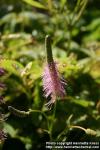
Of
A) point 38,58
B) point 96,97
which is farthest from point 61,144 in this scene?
point 38,58

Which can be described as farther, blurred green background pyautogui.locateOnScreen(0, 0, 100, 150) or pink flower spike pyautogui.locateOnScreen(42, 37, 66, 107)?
blurred green background pyautogui.locateOnScreen(0, 0, 100, 150)

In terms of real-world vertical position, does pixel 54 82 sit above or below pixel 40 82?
below

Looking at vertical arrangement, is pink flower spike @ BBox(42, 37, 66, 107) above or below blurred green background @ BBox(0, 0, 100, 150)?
below

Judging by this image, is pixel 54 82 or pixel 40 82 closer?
pixel 54 82

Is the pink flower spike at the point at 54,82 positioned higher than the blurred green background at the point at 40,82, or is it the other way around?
the blurred green background at the point at 40,82

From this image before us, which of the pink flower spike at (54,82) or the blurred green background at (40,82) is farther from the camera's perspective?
the blurred green background at (40,82)

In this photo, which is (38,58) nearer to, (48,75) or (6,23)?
(6,23)

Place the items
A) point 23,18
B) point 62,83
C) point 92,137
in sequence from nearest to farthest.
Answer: point 62,83 < point 92,137 < point 23,18

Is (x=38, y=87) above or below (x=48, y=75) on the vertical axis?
above
